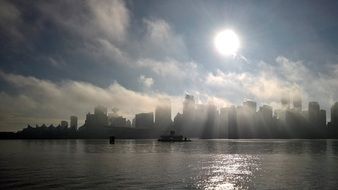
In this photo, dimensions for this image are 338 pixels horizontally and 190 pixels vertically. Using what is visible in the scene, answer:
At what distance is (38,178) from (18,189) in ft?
39.4

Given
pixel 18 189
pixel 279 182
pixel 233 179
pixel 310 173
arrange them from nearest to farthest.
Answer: pixel 18 189 < pixel 279 182 < pixel 233 179 < pixel 310 173

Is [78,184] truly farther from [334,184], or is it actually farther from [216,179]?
[334,184]

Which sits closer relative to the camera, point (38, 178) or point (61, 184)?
point (61, 184)

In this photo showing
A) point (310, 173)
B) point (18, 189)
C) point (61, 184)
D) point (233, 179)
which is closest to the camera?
point (18, 189)

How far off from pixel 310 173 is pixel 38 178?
175ft

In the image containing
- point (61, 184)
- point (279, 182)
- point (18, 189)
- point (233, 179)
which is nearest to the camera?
point (18, 189)

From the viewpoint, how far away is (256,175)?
72.9 meters

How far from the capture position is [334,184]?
6053 centimetres

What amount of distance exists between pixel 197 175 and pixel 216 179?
6.17m

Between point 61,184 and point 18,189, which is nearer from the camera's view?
point 18,189

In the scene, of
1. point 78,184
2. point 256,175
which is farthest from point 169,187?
point 256,175

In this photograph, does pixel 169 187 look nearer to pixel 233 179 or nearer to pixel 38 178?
pixel 233 179

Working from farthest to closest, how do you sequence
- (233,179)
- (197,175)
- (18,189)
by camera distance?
(197,175) < (233,179) < (18,189)

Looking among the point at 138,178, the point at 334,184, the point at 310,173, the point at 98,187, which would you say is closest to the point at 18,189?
the point at 98,187
